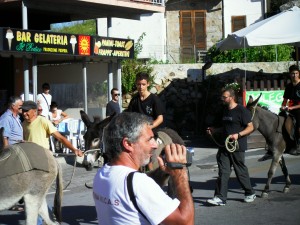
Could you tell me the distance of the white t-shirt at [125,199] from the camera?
→ 3471 mm

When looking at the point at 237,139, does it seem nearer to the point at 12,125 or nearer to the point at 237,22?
the point at 12,125

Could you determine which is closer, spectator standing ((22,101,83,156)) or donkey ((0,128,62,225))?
donkey ((0,128,62,225))

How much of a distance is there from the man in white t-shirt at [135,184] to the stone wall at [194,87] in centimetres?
1881

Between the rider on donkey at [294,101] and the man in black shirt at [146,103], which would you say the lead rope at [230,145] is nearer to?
the man in black shirt at [146,103]

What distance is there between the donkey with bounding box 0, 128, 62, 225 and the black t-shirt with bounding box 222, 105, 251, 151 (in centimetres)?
335

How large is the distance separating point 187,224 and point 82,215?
245 inches

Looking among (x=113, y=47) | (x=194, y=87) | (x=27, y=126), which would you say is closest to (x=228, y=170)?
(x=27, y=126)

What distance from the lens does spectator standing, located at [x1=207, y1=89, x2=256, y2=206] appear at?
9.84 meters

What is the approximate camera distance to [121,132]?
3.70 m

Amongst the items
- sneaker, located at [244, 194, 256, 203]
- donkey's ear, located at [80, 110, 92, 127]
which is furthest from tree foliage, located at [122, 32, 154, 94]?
donkey's ear, located at [80, 110, 92, 127]

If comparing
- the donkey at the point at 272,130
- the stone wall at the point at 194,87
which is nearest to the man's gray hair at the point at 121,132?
the donkey at the point at 272,130

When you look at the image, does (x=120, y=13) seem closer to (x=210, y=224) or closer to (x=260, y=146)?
(x=260, y=146)

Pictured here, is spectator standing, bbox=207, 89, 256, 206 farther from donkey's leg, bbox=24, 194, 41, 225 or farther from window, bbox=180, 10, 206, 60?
window, bbox=180, 10, 206, 60

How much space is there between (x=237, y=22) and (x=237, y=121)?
28.7 m
